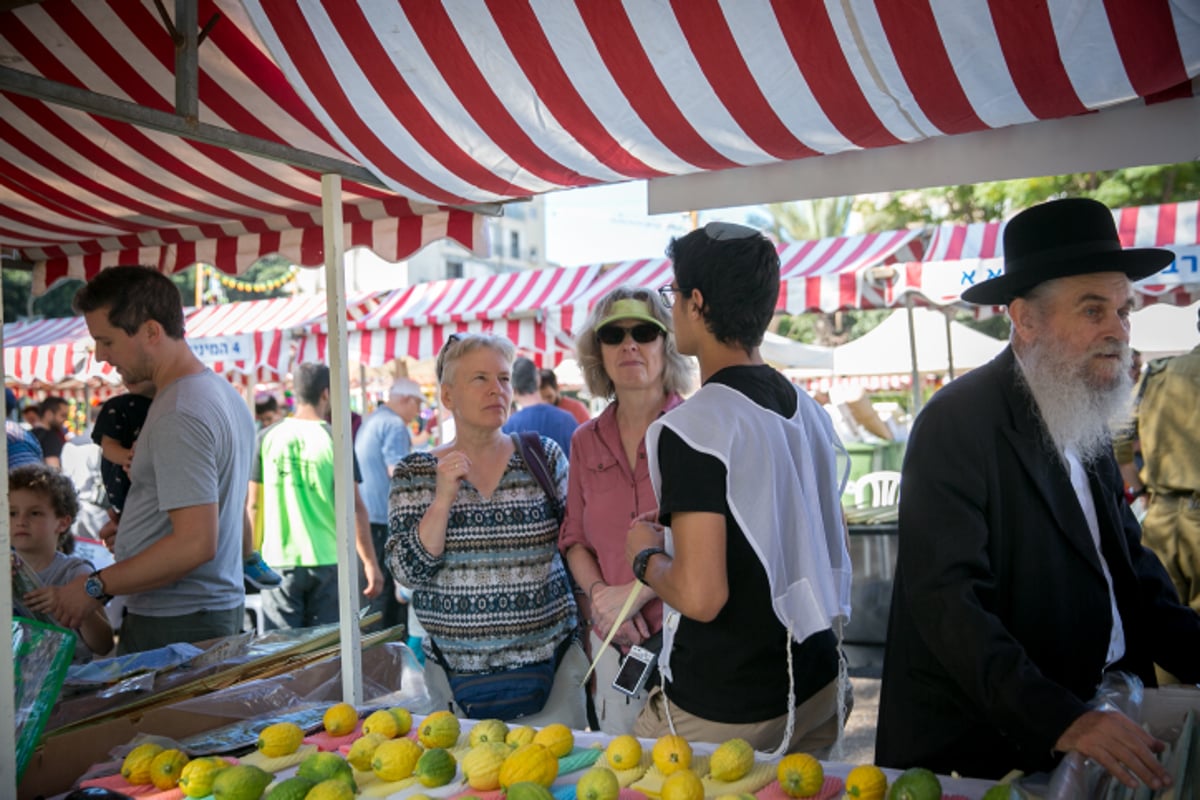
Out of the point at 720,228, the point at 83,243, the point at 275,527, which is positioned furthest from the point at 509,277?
the point at 720,228

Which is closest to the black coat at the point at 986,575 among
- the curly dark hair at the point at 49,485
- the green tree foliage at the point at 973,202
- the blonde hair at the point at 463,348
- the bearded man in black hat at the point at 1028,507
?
the bearded man in black hat at the point at 1028,507

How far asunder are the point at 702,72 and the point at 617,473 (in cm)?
121

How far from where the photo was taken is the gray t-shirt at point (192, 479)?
2.74 m

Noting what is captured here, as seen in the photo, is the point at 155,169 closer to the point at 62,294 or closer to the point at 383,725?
the point at 383,725

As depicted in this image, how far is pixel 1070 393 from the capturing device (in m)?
1.84

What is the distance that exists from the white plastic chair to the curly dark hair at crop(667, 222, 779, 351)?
7.84 meters

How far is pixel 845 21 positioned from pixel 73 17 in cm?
216

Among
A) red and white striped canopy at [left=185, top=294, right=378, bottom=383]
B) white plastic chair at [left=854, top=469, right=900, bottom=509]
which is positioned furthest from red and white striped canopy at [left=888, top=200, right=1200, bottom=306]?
red and white striped canopy at [left=185, top=294, right=378, bottom=383]

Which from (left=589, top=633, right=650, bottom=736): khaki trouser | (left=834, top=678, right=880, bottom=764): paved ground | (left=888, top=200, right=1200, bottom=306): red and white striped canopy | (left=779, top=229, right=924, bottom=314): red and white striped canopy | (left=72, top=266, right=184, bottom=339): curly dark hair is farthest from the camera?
(left=779, top=229, right=924, bottom=314): red and white striped canopy

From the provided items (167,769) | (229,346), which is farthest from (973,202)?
(167,769)

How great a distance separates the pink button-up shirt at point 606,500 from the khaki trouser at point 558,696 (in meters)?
0.33

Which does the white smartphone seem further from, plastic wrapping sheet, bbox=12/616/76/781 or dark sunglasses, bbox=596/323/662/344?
plastic wrapping sheet, bbox=12/616/76/781

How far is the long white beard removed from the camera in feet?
6.04

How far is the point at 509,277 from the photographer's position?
11.7 m
